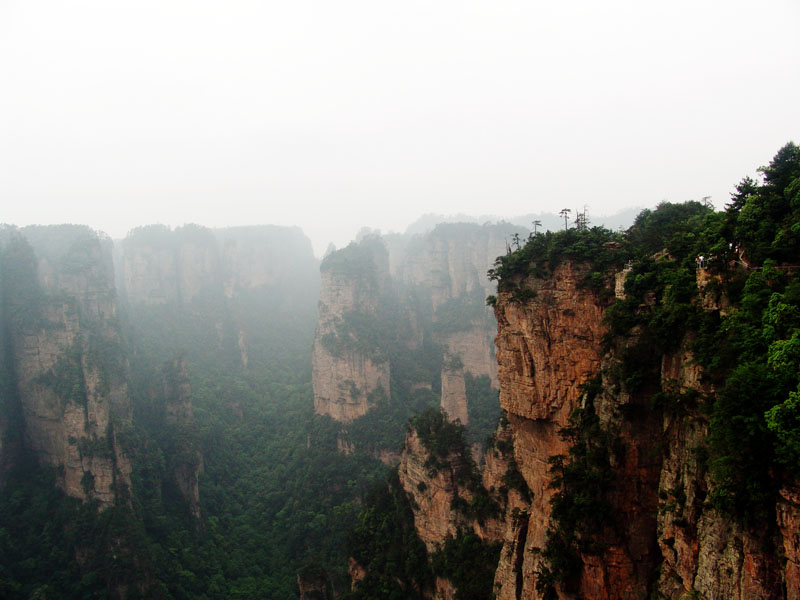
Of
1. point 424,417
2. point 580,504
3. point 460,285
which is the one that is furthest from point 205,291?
point 580,504

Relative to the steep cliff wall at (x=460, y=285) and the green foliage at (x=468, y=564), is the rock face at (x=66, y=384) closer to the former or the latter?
the green foliage at (x=468, y=564)

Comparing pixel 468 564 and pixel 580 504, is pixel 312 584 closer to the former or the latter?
pixel 468 564

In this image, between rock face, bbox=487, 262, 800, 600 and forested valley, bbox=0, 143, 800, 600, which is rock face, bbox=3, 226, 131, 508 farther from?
rock face, bbox=487, 262, 800, 600

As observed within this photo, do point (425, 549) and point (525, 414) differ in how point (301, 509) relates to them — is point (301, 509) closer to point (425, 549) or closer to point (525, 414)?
point (425, 549)

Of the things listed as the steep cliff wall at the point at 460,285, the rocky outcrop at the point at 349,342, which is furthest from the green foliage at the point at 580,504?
the steep cliff wall at the point at 460,285

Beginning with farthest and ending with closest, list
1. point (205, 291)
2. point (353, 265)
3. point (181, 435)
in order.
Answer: point (205, 291) → point (353, 265) → point (181, 435)

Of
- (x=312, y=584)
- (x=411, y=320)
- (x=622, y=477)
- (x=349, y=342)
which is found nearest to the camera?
(x=622, y=477)
